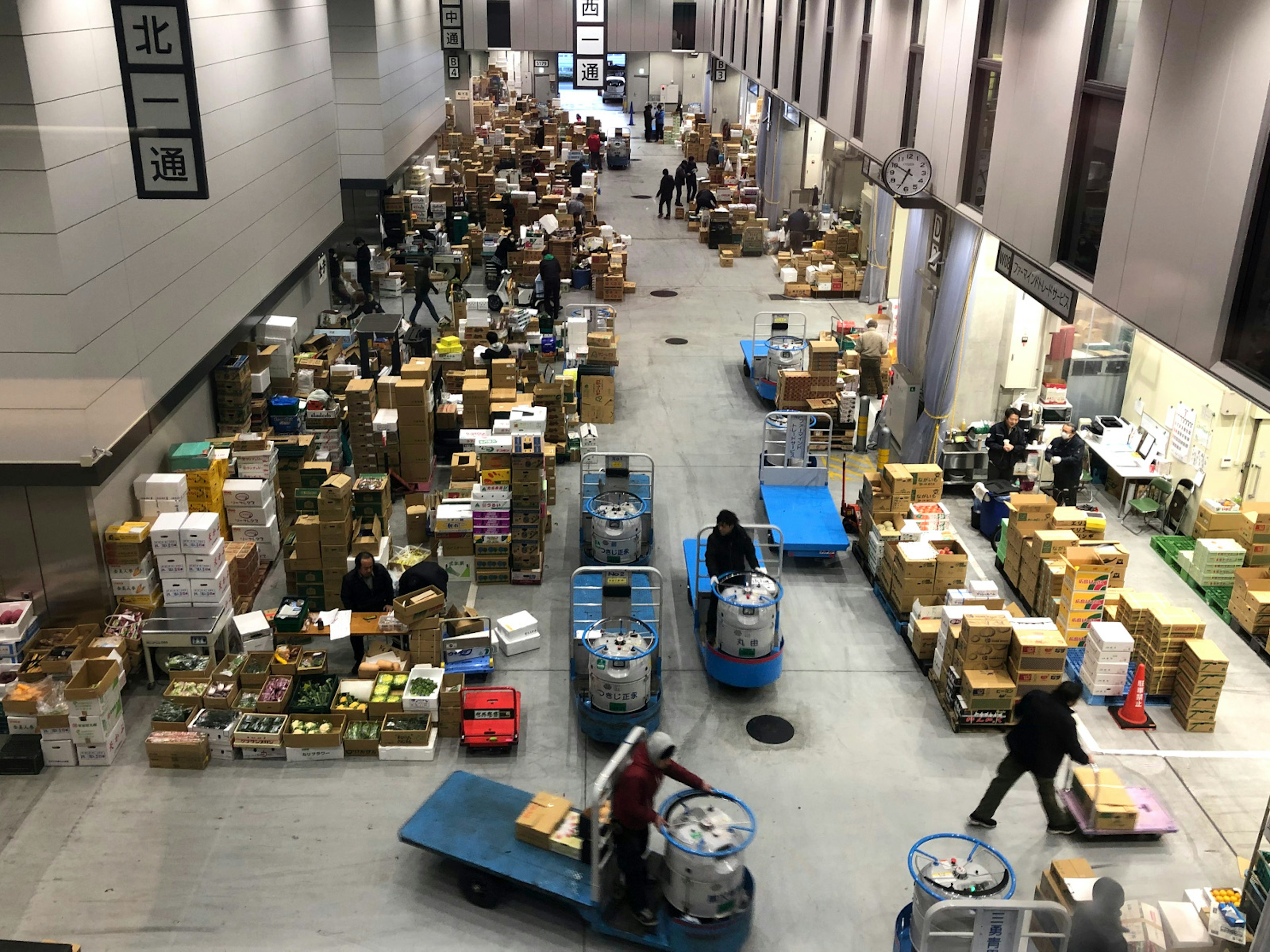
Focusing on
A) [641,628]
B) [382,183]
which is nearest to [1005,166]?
[641,628]

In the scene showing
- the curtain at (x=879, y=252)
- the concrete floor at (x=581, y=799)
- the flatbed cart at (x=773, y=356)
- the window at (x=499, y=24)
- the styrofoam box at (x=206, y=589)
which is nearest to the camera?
the concrete floor at (x=581, y=799)

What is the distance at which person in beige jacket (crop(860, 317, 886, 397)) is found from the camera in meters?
17.4

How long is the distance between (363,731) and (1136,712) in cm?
692

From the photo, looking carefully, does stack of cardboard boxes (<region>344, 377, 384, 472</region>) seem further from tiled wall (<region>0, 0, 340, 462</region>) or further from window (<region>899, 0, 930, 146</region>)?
window (<region>899, 0, 930, 146</region>)

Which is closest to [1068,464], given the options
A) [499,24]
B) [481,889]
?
[481,889]

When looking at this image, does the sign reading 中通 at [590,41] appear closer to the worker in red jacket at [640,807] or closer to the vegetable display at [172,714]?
the vegetable display at [172,714]

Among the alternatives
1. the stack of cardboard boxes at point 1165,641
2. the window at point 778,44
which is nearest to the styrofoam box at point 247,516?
the stack of cardboard boxes at point 1165,641

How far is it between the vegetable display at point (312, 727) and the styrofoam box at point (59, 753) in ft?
5.86

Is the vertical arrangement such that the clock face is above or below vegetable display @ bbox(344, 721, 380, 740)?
above

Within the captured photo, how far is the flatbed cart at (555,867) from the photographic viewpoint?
6.94 m

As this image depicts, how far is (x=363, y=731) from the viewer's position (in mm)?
9023

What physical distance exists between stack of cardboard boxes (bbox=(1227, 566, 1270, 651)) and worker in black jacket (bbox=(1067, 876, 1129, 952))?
558 centimetres

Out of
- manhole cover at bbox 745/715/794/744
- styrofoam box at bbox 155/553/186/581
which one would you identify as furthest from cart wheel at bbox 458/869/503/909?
styrofoam box at bbox 155/553/186/581

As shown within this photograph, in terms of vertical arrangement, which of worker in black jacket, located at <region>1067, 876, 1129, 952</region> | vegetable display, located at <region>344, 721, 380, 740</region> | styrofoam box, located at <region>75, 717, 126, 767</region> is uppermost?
worker in black jacket, located at <region>1067, 876, 1129, 952</region>
